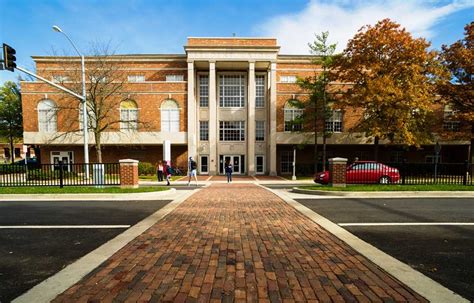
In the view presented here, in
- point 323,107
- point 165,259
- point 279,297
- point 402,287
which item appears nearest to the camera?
point 279,297

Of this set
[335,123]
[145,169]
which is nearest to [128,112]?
[145,169]

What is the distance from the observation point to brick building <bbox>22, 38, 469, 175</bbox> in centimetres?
2594

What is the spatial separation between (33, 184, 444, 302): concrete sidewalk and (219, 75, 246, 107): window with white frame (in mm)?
23781

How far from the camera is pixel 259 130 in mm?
28172

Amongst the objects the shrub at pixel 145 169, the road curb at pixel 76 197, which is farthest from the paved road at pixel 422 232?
the shrub at pixel 145 169

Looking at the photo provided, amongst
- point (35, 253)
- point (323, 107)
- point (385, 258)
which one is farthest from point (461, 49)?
point (35, 253)

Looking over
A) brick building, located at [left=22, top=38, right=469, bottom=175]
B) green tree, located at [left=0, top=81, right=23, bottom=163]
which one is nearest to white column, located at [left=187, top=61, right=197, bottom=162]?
brick building, located at [left=22, top=38, right=469, bottom=175]

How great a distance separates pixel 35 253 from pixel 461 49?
98.1 ft

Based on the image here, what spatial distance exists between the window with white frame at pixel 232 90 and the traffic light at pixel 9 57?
1933 centimetres

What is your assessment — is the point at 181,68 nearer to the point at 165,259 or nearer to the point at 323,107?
the point at 323,107

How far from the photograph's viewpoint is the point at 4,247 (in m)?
4.53

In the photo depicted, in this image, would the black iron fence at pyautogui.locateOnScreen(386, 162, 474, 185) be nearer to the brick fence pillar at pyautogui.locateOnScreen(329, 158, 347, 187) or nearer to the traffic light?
the brick fence pillar at pyautogui.locateOnScreen(329, 158, 347, 187)

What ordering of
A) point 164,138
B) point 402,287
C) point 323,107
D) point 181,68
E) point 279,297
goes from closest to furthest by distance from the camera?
point 279,297
point 402,287
point 323,107
point 164,138
point 181,68

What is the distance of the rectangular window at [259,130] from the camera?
2811 centimetres
